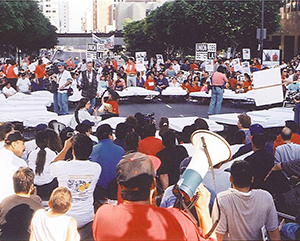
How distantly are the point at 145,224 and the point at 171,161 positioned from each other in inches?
136

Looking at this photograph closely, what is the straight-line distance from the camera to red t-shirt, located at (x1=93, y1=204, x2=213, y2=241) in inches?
98.3

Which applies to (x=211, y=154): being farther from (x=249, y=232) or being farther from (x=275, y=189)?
(x=275, y=189)

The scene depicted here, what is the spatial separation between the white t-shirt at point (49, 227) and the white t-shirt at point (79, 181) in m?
0.94

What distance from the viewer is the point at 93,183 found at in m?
4.97

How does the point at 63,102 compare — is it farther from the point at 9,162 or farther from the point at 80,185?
the point at 80,185

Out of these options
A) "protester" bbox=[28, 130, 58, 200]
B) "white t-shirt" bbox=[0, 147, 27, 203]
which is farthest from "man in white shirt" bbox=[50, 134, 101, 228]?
"protester" bbox=[28, 130, 58, 200]

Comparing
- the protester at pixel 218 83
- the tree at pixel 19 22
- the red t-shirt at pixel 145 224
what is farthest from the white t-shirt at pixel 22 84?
the tree at pixel 19 22

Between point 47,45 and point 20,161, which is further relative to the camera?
point 47,45

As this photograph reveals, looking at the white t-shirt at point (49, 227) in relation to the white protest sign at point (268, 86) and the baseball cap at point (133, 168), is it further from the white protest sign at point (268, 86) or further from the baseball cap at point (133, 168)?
the white protest sign at point (268, 86)

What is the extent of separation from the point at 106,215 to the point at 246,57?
1061 inches

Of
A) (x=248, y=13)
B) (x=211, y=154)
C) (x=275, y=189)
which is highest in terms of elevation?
(x=248, y=13)

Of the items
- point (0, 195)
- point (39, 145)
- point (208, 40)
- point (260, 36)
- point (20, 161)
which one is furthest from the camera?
point (208, 40)

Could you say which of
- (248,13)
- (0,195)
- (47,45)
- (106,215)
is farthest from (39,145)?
(47,45)

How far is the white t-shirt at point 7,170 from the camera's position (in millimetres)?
4867
